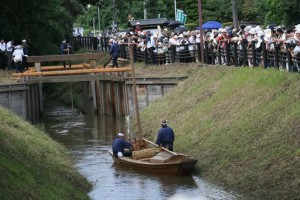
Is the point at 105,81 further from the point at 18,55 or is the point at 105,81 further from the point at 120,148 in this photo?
the point at 120,148

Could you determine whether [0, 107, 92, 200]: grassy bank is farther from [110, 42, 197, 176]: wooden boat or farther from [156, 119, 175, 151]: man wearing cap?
[156, 119, 175, 151]: man wearing cap

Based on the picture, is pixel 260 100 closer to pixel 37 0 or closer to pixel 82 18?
pixel 37 0

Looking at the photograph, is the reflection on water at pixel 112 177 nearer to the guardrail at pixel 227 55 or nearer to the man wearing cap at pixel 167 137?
the man wearing cap at pixel 167 137

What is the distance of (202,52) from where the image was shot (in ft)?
126

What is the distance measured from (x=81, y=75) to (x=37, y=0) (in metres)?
18.7

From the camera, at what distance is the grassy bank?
1755 cm

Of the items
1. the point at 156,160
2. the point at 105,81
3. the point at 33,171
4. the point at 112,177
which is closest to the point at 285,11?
the point at 105,81

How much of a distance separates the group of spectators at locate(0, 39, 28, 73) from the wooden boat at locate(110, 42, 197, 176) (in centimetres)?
1697

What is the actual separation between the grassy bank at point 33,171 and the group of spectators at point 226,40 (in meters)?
8.56

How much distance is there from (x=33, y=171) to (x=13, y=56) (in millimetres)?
25247

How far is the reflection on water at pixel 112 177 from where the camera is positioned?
22781mm

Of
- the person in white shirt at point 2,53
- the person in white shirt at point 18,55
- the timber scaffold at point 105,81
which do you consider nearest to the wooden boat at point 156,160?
the timber scaffold at point 105,81

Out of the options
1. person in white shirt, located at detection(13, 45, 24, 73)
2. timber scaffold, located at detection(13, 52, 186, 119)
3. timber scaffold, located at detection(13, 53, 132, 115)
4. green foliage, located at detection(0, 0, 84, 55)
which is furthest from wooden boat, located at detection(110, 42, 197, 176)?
person in white shirt, located at detection(13, 45, 24, 73)

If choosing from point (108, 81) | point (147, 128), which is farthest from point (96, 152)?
A: point (108, 81)
